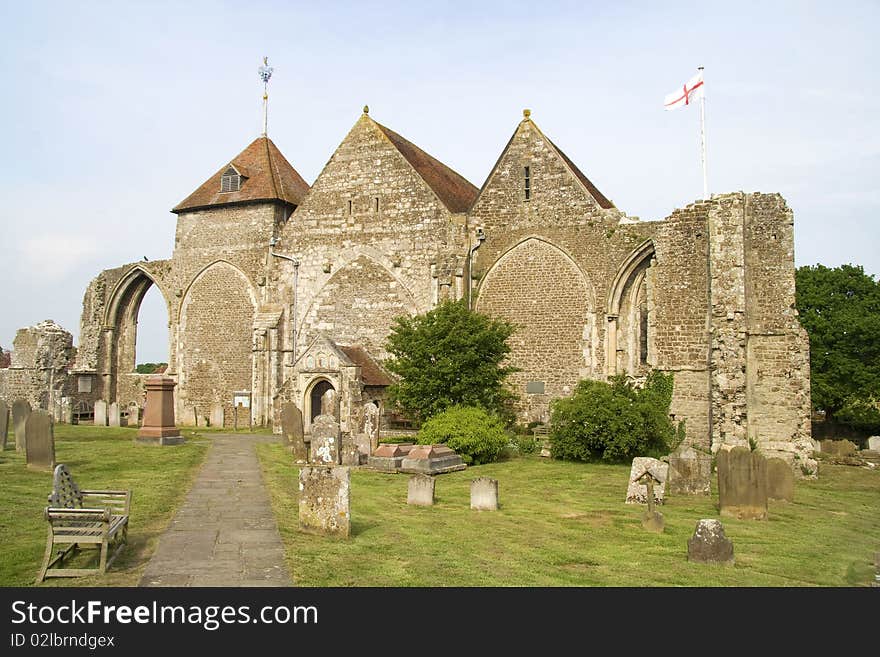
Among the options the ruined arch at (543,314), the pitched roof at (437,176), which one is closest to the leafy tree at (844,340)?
the ruined arch at (543,314)

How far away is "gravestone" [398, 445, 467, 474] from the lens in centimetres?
1894

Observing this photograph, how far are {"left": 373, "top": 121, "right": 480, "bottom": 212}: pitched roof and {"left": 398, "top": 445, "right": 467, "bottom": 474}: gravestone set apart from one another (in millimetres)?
12670

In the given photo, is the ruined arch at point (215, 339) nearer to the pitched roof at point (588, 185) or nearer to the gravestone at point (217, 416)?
the gravestone at point (217, 416)

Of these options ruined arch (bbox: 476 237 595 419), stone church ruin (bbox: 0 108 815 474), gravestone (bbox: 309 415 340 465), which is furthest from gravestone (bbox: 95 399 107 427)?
gravestone (bbox: 309 415 340 465)

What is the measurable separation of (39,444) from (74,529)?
28.8 ft

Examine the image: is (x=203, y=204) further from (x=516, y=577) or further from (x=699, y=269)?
(x=516, y=577)

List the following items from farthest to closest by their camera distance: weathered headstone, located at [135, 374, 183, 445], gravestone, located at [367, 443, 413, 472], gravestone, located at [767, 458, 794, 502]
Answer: weathered headstone, located at [135, 374, 183, 445] < gravestone, located at [367, 443, 413, 472] < gravestone, located at [767, 458, 794, 502]

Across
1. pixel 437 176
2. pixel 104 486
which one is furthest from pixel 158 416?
pixel 437 176

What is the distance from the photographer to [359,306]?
1227 inches

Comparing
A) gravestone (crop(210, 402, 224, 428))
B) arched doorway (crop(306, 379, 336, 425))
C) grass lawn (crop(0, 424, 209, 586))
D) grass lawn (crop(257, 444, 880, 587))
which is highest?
arched doorway (crop(306, 379, 336, 425))

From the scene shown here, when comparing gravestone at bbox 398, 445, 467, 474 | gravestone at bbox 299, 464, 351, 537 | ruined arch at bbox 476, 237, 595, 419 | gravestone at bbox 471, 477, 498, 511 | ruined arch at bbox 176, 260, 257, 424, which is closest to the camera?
gravestone at bbox 299, 464, 351, 537

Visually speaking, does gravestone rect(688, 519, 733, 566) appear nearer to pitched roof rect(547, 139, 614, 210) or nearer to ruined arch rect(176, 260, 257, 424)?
pitched roof rect(547, 139, 614, 210)

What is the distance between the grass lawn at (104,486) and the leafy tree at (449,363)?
6437 mm
